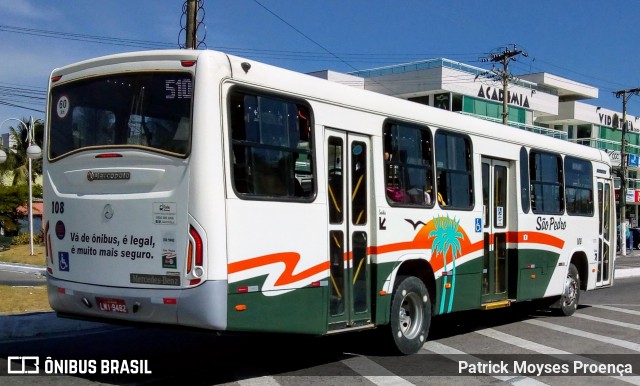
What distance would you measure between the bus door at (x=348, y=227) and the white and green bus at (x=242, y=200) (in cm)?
2

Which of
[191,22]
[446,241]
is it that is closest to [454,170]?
[446,241]

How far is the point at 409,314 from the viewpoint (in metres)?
9.34

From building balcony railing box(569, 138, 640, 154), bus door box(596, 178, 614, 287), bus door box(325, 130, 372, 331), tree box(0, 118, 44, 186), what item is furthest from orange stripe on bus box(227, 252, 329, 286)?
building balcony railing box(569, 138, 640, 154)

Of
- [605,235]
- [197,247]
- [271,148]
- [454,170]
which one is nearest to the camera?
[197,247]

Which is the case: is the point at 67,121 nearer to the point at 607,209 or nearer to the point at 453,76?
the point at 607,209

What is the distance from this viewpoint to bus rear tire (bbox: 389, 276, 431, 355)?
29.2ft

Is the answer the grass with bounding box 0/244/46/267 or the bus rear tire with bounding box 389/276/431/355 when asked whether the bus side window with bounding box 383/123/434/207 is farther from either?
the grass with bounding box 0/244/46/267

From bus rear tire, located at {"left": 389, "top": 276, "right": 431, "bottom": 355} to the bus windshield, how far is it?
362 centimetres

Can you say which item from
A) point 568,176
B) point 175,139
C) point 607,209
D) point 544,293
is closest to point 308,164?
point 175,139

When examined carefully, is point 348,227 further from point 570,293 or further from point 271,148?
point 570,293

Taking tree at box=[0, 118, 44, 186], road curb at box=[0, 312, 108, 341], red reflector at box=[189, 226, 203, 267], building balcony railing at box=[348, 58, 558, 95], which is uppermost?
building balcony railing at box=[348, 58, 558, 95]

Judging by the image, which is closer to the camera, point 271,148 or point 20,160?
point 271,148

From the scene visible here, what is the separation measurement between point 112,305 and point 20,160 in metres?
55.6

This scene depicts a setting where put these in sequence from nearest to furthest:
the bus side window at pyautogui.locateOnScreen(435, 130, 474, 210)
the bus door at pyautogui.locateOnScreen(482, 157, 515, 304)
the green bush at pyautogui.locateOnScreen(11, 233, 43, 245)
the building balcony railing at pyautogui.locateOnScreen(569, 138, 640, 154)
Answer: the bus side window at pyautogui.locateOnScreen(435, 130, 474, 210)
the bus door at pyautogui.locateOnScreen(482, 157, 515, 304)
the green bush at pyautogui.locateOnScreen(11, 233, 43, 245)
the building balcony railing at pyautogui.locateOnScreen(569, 138, 640, 154)
